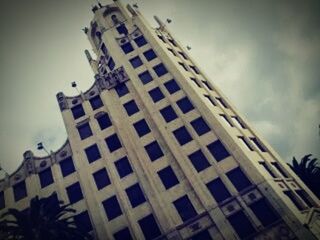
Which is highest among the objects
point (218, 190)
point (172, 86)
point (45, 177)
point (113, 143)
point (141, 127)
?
point (172, 86)

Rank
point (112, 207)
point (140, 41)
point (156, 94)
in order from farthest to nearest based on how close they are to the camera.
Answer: point (140, 41), point (156, 94), point (112, 207)

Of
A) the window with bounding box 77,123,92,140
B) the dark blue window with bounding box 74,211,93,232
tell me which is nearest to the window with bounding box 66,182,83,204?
the dark blue window with bounding box 74,211,93,232

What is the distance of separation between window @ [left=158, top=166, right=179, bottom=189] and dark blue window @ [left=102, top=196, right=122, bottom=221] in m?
5.65

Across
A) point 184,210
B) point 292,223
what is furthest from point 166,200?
point 292,223

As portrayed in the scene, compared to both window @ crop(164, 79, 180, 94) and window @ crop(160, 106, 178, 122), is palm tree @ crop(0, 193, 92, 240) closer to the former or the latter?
window @ crop(160, 106, 178, 122)

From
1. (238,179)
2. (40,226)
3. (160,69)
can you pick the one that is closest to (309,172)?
(238,179)

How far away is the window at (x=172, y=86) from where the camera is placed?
1523 inches

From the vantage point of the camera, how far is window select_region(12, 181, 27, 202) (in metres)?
37.0

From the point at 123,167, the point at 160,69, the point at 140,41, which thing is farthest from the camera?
the point at 140,41

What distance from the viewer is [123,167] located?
116 ft

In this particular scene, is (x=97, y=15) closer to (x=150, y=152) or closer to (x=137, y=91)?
(x=137, y=91)

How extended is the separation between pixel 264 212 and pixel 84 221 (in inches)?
740

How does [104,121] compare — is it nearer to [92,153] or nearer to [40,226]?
[92,153]

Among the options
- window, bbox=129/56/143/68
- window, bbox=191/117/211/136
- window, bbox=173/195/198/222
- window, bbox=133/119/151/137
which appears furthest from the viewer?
window, bbox=129/56/143/68
